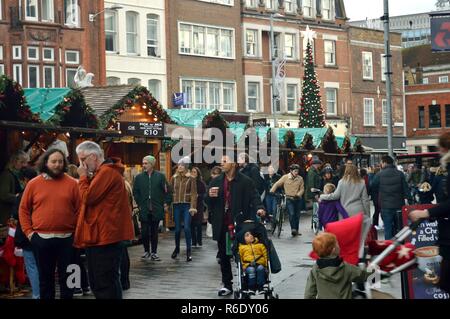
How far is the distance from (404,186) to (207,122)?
10.9 m

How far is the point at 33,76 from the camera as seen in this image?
41781 mm

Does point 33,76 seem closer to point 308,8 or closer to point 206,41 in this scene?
point 206,41

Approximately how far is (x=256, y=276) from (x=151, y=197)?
629cm

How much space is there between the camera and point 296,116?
5900 centimetres

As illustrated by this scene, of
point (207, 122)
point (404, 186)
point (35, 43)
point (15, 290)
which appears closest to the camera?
point (15, 290)

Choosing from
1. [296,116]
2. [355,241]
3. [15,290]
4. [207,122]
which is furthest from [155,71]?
[355,241]

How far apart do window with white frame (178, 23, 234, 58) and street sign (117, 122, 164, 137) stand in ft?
89.1

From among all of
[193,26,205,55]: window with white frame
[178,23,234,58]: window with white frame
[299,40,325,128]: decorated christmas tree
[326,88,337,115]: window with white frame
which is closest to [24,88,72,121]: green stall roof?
[178,23,234,58]: window with white frame

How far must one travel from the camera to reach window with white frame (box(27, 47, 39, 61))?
136 feet

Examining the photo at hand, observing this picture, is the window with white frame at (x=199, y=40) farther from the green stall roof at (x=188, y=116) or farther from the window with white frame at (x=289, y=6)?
the green stall roof at (x=188, y=116)

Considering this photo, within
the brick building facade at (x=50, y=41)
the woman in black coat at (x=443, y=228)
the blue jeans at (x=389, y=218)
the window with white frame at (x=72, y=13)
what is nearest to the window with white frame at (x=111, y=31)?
the brick building facade at (x=50, y=41)

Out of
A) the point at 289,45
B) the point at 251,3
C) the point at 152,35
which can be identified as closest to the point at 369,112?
the point at 289,45

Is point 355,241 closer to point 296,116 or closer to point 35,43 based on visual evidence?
point 35,43

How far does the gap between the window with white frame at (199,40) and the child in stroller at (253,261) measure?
132 feet
